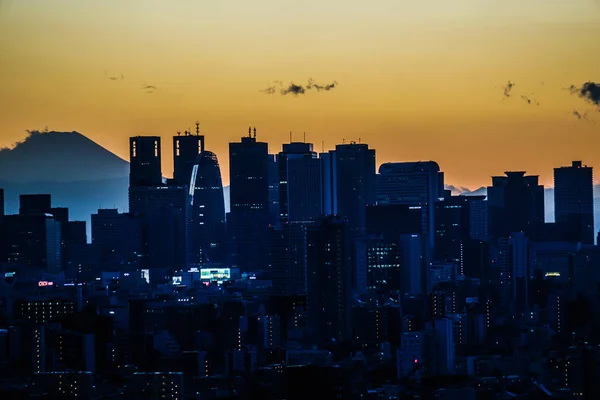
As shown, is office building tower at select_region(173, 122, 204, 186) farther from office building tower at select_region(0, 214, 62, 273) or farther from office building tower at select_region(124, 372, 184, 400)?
office building tower at select_region(124, 372, 184, 400)

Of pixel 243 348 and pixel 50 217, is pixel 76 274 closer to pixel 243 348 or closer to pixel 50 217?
pixel 50 217

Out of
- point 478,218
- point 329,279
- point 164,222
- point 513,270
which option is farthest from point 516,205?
point 329,279

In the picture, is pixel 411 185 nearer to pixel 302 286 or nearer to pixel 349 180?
pixel 349 180

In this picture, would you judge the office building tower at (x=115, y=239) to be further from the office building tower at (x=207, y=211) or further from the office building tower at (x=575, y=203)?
the office building tower at (x=575, y=203)

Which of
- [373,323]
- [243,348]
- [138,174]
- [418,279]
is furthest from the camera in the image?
[138,174]

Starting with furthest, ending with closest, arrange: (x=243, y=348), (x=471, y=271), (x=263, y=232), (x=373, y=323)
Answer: (x=263, y=232)
(x=471, y=271)
(x=373, y=323)
(x=243, y=348)

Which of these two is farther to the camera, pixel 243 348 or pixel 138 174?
pixel 138 174

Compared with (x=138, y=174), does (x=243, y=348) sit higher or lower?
lower

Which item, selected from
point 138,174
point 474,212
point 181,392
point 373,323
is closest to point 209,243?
point 138,174
